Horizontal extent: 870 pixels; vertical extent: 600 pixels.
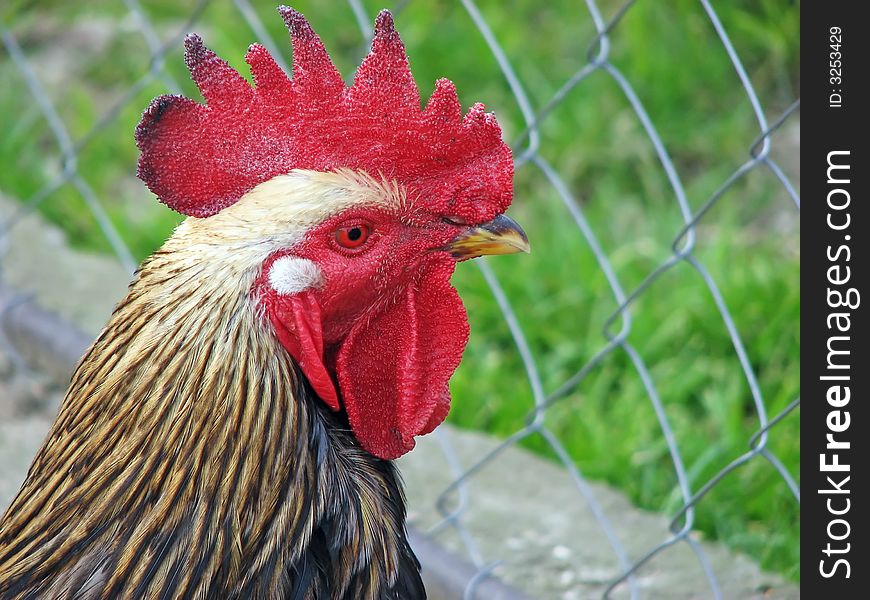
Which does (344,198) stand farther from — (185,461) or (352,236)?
(185,461)

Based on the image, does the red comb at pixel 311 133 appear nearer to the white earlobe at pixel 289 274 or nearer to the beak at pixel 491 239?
the beak at pixel 491 239

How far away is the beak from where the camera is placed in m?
1.79

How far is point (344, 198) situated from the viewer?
168 cm

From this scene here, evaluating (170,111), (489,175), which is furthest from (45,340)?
(489,175)

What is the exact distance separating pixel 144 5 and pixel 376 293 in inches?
138

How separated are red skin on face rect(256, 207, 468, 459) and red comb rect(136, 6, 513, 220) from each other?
0.26 feet

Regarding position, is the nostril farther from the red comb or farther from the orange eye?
the orange eye

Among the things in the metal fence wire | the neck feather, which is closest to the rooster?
the neck feather

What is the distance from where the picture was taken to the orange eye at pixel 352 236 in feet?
5.57
